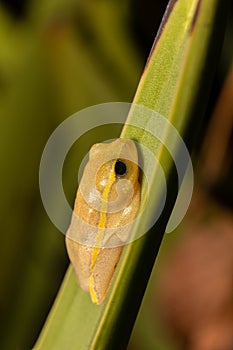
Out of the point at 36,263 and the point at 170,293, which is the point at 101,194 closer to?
the point at 36,263

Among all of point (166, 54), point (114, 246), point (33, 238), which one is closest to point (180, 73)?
point (166, 54)

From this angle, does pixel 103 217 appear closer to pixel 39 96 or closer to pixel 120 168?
pixel 120 168

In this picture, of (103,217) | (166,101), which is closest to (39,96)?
(103,217)

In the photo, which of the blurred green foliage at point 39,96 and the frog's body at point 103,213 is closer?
the frog's body at point 103,213

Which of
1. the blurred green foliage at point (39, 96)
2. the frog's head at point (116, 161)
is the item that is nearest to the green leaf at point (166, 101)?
the frog's head at point (116, 161)

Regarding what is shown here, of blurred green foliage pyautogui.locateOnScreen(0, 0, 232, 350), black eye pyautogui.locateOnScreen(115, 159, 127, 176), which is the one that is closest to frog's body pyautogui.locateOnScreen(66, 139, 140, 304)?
black eye pyautogui.locateOnScreen(115, 159, 127, 176)

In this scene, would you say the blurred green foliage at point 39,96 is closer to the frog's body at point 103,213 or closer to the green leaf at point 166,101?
the frog's body at point 103,213

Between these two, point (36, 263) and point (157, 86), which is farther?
point (36, 263)
